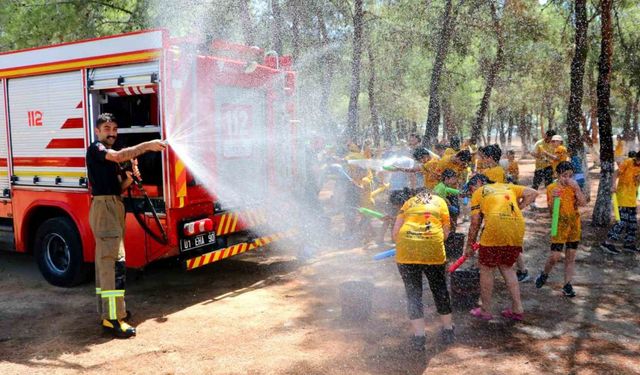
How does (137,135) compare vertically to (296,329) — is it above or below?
above

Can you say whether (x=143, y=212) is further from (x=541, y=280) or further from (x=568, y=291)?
(x=568, y=291)

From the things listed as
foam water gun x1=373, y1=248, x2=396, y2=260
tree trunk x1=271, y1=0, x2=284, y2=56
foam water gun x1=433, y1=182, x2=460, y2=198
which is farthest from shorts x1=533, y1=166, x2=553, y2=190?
tree trunk x1=271, y1=0, x2=284, y2=56

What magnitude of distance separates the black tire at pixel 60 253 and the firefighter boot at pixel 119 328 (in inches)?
58.0

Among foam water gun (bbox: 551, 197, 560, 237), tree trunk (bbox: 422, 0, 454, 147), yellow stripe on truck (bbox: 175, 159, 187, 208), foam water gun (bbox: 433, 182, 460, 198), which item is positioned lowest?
foam water gun (bbox: 551, 197, 560, 237)

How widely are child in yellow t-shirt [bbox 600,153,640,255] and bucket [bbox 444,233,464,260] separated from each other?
7.83ft

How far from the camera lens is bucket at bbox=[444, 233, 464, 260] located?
24.2 feet

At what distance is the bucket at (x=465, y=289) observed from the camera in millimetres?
5387

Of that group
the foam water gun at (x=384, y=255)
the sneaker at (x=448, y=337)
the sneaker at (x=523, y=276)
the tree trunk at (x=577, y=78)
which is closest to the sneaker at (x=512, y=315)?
the sneaker at (x=448, y=337)

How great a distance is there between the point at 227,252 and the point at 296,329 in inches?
62.0

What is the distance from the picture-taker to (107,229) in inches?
200

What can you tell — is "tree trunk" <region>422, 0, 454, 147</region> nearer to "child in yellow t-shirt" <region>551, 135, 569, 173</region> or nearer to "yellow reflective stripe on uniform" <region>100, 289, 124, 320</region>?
"child in yellow t-shirt" <region>551, 135, 569, 173</region>

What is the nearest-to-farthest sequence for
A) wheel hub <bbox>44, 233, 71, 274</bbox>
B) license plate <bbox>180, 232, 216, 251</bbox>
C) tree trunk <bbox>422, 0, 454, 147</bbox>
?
license plate <bbox>180, 232, 216, 251</bbox>
wheel hub <bbox>44, 233, 71, 274</bbox>
tree trunk <bbox>422, 0, 454, 147</bbox>

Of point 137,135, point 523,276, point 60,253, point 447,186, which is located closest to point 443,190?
point 447,186

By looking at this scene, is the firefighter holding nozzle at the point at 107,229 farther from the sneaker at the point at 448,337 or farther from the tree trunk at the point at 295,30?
the tree trunk at the point at 295,30
